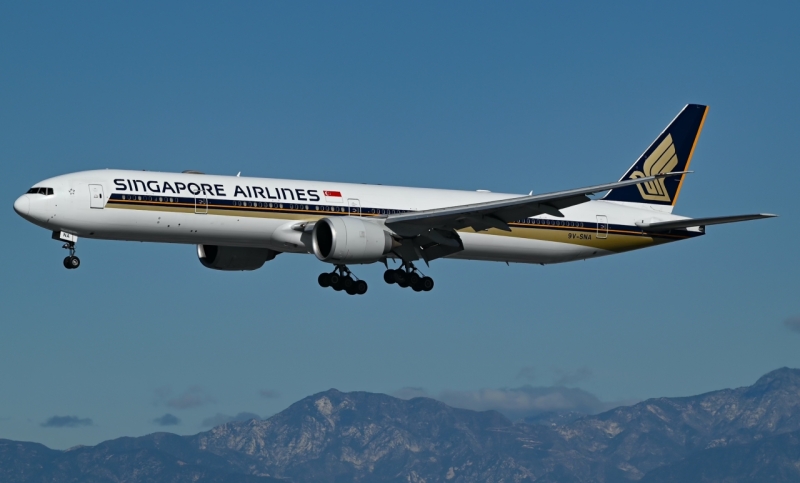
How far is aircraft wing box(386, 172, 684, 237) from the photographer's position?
46.1 meters

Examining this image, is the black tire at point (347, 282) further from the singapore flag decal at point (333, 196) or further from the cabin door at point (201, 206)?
the cabin door at point (201, 206)

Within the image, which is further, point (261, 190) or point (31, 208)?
point (261, 190)

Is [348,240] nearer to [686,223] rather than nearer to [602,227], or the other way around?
[602,227]

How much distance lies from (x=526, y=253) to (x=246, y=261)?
1240cm

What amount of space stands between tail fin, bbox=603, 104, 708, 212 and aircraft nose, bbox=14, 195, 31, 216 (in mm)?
26910

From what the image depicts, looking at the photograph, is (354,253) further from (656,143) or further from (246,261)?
(656,143)

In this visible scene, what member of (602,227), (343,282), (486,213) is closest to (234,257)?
(343,282)

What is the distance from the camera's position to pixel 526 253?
174 feet

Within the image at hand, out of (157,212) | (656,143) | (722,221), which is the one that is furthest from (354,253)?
(656,143)

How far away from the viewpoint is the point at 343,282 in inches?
1999

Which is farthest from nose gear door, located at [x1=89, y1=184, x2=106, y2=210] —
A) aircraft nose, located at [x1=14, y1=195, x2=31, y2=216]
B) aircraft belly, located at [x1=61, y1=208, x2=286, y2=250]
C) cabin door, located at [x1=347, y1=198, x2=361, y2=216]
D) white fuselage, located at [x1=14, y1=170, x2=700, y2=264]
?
A: cabin door, located at [x1=347, y1=198, x2=361, y2=216]

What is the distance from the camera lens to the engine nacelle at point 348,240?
45.7m

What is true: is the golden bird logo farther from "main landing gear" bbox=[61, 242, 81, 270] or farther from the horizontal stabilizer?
"main landing gear" bbox=[61, 242, 81, 270]

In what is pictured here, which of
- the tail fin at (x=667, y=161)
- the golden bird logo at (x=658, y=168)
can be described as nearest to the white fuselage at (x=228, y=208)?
the tail fin at (x=667, y=161)
